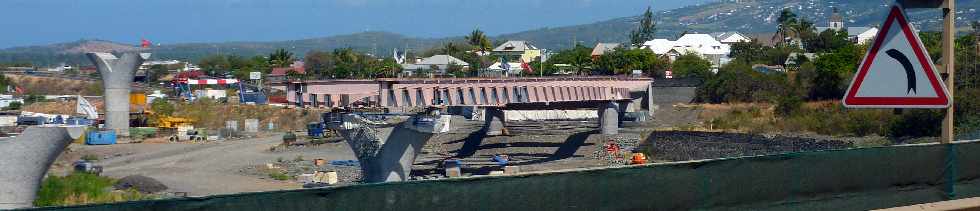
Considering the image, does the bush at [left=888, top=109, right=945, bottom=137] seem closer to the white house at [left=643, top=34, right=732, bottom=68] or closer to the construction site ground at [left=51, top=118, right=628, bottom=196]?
the construction site ground at [left=51, top=118, right=628, bottom=196]

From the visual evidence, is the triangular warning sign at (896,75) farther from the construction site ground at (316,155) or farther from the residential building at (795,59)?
the residential building at (795,59)

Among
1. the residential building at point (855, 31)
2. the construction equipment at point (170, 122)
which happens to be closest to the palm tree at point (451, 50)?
the residential building at point (855, 31)

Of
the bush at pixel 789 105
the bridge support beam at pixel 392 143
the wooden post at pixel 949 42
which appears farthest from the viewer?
A: the bush at pixel 789 105

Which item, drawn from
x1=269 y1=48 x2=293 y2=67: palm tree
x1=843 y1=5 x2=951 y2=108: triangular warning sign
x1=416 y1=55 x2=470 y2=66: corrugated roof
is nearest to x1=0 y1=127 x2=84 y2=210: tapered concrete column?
x1=843 y1=5 x2=951 y2=108: triangular warning sign

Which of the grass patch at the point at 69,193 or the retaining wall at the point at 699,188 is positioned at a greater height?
the retaining wall at the point at 699,188

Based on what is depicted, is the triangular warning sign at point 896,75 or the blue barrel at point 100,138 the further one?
the blue barrel at point 100,138

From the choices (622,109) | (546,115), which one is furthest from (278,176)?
(546,115)

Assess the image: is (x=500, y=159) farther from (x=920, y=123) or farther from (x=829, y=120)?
(x=920, y=123)
